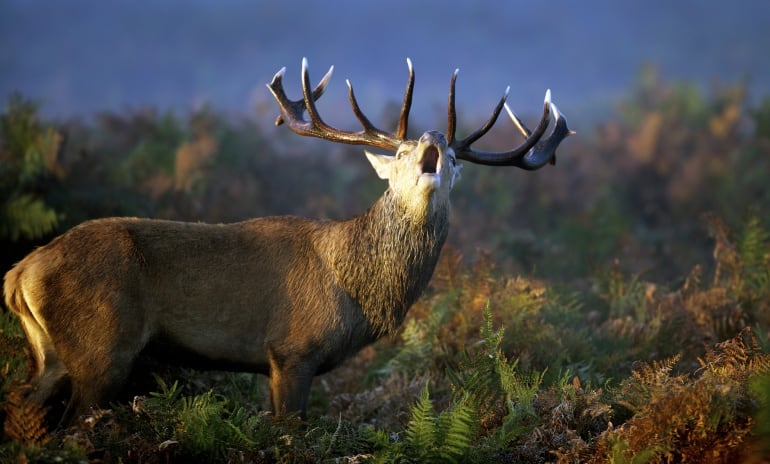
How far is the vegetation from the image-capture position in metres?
4.62

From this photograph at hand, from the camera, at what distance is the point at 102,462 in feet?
14.1

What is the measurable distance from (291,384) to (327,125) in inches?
79.4

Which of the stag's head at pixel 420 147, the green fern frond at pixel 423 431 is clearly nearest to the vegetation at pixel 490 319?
the green fern frond at pixel 423 431

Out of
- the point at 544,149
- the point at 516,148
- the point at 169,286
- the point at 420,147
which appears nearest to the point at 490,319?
the point at 420,147

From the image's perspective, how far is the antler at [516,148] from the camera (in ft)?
19.2

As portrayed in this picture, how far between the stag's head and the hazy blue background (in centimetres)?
6384

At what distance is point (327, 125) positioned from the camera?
20.6 ft

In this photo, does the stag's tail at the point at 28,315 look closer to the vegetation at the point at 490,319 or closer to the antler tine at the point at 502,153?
the vegetation at the point at 490,319

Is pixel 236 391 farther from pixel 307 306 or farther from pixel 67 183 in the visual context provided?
pixel 67 183

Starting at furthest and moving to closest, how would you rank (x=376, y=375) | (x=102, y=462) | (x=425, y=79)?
(x=425, y=79), (x=376, y=375), (x=102, y=462)

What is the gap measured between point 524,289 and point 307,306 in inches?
113

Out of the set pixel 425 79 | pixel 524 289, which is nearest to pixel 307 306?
pixel 524 289

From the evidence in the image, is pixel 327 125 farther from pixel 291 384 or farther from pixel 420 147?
pixel 291 384

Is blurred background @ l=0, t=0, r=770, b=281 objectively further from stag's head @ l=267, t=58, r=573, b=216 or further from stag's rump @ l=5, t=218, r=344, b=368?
stag's rump @ l=5, t=218, r=344, b=368
